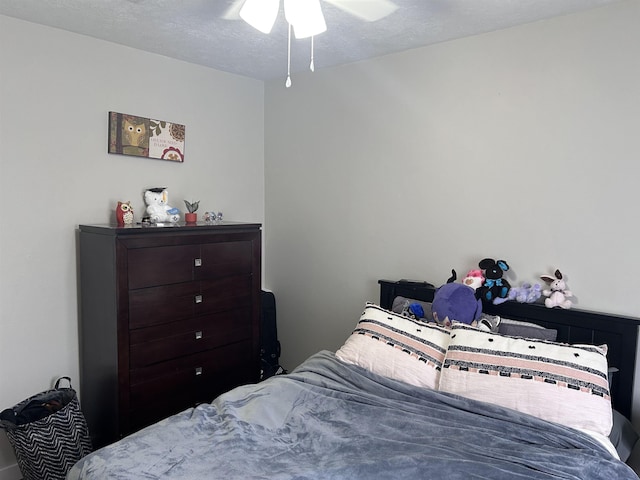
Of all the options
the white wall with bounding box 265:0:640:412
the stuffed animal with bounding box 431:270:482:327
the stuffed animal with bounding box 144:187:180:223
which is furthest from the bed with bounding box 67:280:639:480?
the stuffed animal with bounding box 144:187:180:223

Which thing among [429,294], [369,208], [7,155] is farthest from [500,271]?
[7,155]

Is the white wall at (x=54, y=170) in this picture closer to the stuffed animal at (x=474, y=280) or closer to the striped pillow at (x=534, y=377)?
the stuffed animal at (x=474, y=280)

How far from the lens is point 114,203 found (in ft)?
9.65

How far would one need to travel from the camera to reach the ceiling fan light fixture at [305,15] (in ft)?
5.95

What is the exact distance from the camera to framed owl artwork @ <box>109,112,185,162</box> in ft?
9.56

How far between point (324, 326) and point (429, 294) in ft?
3.21

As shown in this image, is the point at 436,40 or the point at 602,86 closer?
the point at 602,86

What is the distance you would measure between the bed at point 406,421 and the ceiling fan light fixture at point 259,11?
59.8 inches

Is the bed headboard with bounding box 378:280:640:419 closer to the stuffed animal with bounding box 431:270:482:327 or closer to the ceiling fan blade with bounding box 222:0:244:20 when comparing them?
the stuffed animal with bounding box 431:270:482:327

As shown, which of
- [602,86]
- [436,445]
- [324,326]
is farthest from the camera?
[324,326]

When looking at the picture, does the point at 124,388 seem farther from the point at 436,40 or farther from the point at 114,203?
the point at 436,40

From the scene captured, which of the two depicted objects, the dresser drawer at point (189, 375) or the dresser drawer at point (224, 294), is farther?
the dresser drawer at point (224, 294)

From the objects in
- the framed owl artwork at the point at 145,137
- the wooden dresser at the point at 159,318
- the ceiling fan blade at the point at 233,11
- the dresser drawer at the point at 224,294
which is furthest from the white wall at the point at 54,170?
the ceiling fan blade at the point at 233,11

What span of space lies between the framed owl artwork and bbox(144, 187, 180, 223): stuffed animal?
0.83 feet
